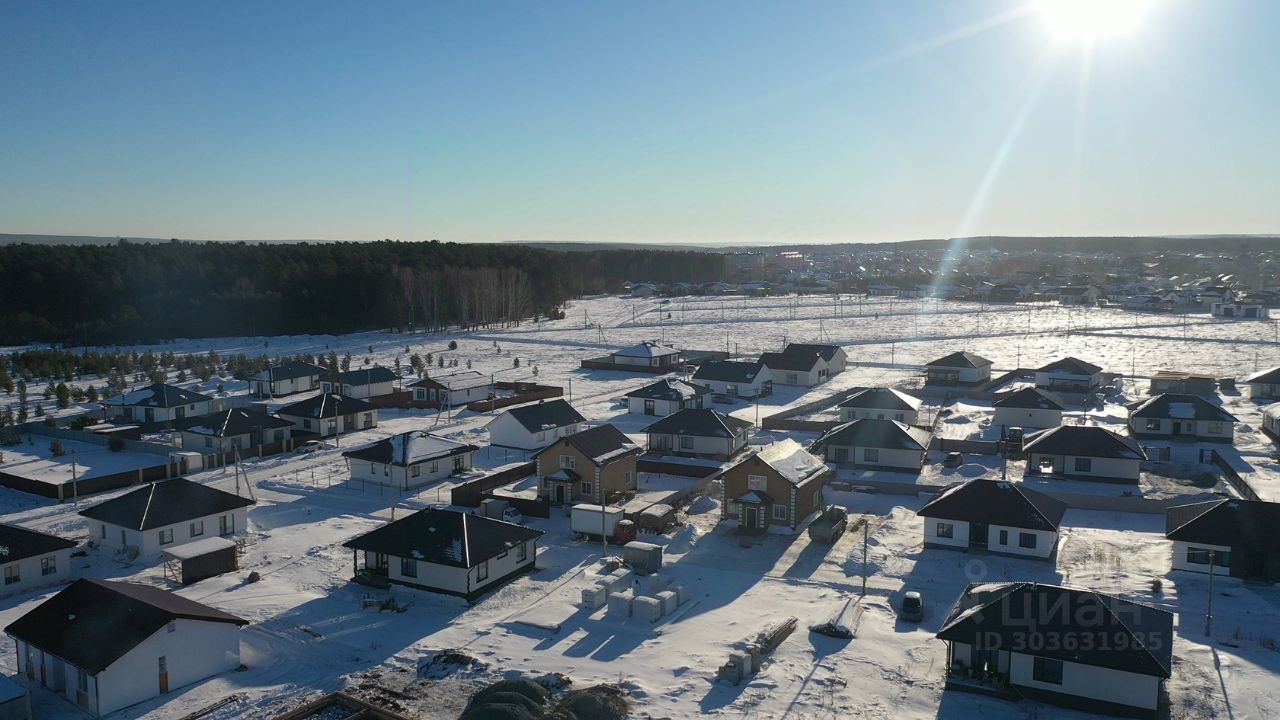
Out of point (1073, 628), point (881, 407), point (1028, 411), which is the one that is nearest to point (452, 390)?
point (881, 407)

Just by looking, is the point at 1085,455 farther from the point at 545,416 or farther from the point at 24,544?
the point at 24,544

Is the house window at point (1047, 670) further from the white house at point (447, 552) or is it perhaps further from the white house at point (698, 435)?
the white house at point (698, 435)

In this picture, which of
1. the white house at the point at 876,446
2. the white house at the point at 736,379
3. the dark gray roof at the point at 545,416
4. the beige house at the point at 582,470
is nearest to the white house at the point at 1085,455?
the white house at the point at 876,446

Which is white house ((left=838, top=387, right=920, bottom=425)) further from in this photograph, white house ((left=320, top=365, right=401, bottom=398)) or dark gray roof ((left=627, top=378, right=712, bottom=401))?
white house ((left=320, top=365, right=401, bottom=398))

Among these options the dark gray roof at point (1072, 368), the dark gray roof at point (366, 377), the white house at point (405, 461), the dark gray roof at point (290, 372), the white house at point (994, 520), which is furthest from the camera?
the dark gray roof at point (290, 372)

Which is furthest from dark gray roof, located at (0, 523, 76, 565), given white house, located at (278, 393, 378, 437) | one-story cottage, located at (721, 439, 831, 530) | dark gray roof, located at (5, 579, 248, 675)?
one-story cottage, located at (721, 439, 831, 530)

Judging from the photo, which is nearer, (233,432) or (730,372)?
(233,432)
